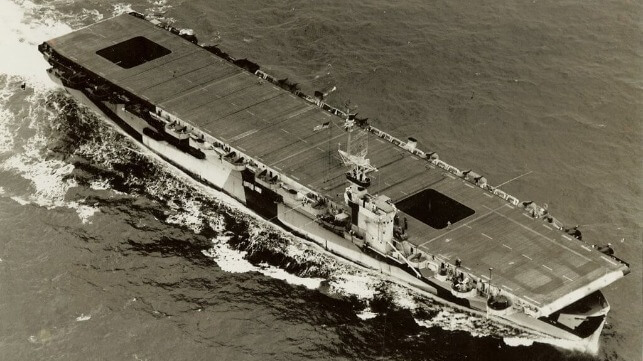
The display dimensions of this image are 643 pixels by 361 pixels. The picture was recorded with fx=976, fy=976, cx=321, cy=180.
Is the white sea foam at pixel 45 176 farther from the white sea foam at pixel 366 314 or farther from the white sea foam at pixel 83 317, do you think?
the white sea foam at pixel 366 314

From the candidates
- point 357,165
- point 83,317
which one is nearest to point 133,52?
point 83,317

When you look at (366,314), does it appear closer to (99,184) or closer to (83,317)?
(83,317)

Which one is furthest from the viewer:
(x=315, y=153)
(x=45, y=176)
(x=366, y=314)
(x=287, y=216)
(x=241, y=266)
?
Answer: (x=45, y=176)

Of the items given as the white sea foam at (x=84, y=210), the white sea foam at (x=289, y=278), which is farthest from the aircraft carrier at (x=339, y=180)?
the white sea foam at (x=84, y=210)

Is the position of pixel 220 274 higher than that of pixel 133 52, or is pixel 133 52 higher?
pixel 133 52

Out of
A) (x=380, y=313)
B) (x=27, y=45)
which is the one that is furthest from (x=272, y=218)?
(x=27, y=45)

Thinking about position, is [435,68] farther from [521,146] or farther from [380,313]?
[380,313]
